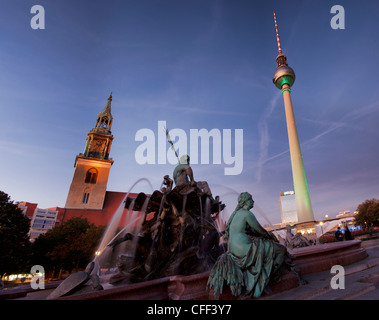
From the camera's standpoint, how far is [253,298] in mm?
3164

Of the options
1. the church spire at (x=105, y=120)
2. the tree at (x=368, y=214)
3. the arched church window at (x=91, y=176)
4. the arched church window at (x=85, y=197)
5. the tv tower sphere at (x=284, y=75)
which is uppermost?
the tv tower sphere at (x=284, y=75)

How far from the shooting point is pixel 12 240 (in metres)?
22.2

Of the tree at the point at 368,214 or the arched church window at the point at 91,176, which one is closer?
the tree at the point at 368,214

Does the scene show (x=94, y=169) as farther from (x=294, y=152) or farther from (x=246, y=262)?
(x=246, y=262)

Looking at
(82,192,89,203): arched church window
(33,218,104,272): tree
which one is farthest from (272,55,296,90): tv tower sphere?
(82,192,89,203): arched church window

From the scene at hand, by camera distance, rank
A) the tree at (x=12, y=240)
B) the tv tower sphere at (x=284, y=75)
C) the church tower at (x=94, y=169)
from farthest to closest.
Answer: the tv tower sphere at (x=284, y=75), the church tower at (x=94, y=169), the tree at (x=12, y=240)

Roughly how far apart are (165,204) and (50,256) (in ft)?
91.0

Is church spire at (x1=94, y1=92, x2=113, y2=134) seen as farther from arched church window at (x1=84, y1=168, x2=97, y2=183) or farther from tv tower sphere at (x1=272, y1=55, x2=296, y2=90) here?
tv tower sphere at (x1=272, y1=55, x2=296, y2=90)

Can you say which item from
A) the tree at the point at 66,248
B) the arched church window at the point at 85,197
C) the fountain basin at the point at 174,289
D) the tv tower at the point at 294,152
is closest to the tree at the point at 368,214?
the tv tower at the point at 294,152

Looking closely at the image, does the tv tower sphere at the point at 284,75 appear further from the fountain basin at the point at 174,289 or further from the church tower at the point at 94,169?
the fountain basin at the point at 174,289

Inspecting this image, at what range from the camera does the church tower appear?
4606 centimetres

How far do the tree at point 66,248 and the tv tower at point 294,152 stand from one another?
39.3 metres

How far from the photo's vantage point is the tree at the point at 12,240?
2089 centimetres
